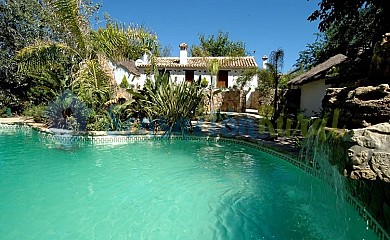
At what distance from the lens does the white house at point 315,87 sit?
667 inches

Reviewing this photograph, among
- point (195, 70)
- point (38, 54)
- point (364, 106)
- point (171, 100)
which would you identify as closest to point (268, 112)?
point (171, 100)

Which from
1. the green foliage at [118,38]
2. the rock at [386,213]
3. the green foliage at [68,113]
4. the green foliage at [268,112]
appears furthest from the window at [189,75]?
the rock at [386,213]

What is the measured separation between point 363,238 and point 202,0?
23.2m

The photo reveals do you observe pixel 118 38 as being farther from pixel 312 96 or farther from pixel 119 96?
pixel 312 96

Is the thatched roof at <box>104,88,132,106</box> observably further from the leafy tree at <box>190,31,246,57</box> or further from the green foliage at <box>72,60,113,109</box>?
the leafy tree at <box>190,31,246,57</box>

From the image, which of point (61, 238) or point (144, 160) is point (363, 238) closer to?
point (61, 238)

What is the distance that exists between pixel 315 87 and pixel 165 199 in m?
16.3

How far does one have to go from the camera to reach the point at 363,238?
3.96m

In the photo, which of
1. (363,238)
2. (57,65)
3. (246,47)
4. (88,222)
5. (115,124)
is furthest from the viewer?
(246,47)

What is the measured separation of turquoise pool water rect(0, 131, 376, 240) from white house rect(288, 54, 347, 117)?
10158 millimetres

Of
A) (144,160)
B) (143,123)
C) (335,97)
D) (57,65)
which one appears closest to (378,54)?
(335,97)

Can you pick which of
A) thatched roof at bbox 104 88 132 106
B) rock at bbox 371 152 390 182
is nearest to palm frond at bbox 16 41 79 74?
thatched roof at bbox 104 88 132 106

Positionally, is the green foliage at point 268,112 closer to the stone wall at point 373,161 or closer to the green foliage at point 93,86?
the green foliage at point 93,86

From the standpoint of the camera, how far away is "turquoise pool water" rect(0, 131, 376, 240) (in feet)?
14.2
